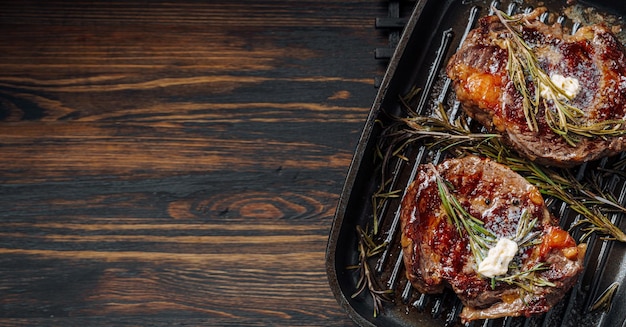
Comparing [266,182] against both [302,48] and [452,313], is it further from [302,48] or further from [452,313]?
[452,313]

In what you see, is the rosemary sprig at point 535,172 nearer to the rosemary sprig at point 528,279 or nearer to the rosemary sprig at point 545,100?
the rosemary sprig at point 545,100

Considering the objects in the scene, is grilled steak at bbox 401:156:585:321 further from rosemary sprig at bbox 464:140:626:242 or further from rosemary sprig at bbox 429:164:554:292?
rosemary sprig at bbox 464:140:626:242

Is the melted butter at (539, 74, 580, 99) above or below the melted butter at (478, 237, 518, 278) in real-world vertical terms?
above

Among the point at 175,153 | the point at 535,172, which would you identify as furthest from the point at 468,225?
the point at 175,153

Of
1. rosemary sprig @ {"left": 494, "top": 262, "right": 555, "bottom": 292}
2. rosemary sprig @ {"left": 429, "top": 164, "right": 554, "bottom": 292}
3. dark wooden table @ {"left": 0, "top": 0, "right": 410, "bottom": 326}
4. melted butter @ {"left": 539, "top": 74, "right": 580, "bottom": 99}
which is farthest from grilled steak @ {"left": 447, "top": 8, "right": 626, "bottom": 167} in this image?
dark wooden table @ {"left": 0, "top": 0, "right": 410, "bottom": 326}

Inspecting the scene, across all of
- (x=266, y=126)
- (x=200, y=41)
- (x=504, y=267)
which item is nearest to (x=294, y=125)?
(x=266, y=126)

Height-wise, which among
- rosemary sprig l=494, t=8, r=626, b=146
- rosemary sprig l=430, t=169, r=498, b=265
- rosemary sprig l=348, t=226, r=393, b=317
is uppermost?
rosemary sprig l=494, t=8, r=626, b=146
